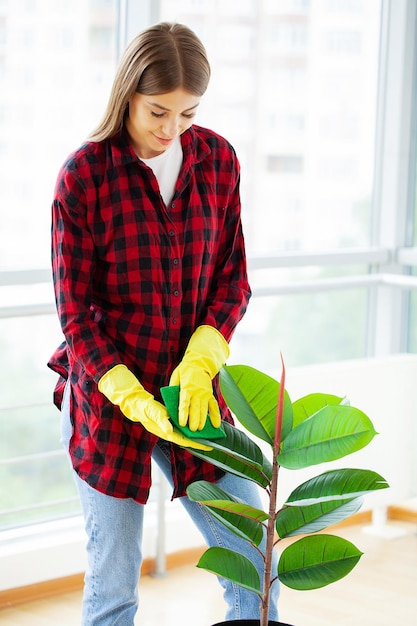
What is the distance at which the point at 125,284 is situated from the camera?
5.14 feet

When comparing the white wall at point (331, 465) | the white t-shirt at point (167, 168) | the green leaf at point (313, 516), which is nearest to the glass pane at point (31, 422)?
the white wall at point (331, 465)

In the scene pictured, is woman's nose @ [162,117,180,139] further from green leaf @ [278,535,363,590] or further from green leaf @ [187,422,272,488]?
green leaf @ [278,535,363,590]

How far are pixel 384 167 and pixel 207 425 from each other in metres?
1.98

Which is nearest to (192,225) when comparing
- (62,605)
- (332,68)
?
(62,605)

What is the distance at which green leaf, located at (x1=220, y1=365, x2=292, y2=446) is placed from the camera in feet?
4.30

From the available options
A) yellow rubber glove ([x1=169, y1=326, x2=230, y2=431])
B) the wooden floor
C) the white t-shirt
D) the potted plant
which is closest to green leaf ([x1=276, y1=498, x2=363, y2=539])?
the potted plant

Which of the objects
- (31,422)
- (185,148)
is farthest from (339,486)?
(31,422)

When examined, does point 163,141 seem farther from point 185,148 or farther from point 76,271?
point 76,271

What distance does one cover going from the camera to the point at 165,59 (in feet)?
4.87

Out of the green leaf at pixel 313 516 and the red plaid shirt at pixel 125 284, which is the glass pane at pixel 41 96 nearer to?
the red plaid shirt at pixel 125 284

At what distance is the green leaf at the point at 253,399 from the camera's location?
131 centimetres

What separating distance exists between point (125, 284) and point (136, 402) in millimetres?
197

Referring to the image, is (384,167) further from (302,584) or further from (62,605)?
(302,584)

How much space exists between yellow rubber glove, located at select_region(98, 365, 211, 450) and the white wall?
105 cm
